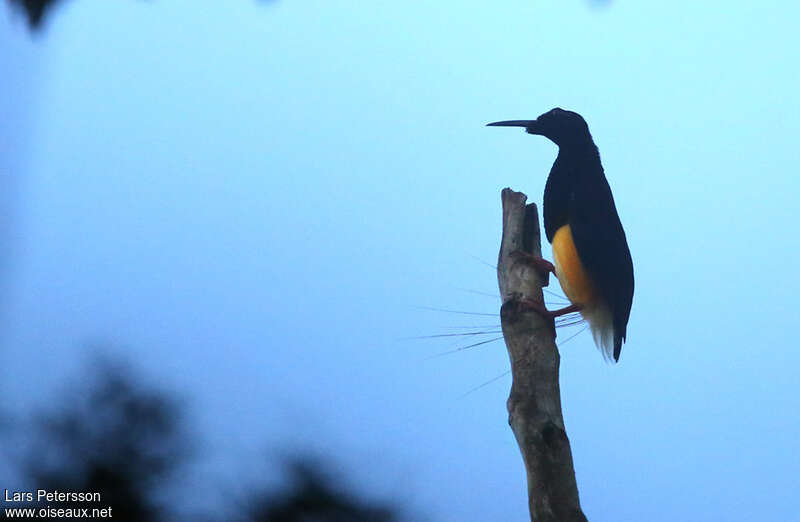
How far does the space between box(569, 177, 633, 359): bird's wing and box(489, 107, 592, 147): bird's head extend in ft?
1.03

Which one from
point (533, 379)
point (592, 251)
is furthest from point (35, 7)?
point (592, 251)

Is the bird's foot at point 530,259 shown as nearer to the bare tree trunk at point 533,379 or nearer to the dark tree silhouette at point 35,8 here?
the bare tree trunk at point 533,379

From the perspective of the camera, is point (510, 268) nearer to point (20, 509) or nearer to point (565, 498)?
point (565, 498)

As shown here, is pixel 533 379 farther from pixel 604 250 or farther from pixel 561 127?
pixel 561 127

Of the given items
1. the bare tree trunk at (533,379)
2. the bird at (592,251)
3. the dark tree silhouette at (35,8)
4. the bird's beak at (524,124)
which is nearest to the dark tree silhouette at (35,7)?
the dark tree silhouette at (35,8)

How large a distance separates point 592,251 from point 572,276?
109 millimetres

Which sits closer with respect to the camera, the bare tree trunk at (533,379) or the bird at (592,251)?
the bare tree trunk at (533,379)

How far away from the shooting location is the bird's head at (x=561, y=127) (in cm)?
311

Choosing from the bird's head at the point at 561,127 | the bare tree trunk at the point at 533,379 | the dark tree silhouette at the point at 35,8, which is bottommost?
the bare tree trunk at the point at 533,379

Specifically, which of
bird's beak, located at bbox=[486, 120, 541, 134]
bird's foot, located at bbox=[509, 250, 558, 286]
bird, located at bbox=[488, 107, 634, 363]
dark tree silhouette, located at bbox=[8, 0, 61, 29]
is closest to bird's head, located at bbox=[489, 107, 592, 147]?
bird's beak, located at bbox=[486, 120, 541, 134]

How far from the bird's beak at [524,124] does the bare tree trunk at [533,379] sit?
2.56ft

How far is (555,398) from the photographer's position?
201 cm

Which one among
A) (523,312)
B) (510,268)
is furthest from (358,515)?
(510,268)

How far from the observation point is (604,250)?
2.77 m
